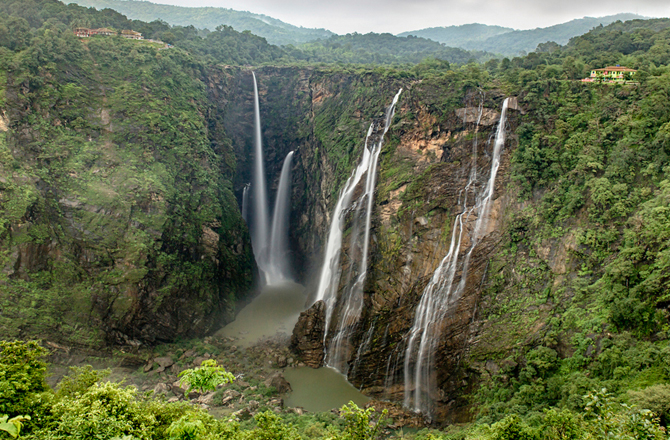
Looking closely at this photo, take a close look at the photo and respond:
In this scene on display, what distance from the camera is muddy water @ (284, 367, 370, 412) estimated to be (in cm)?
2123

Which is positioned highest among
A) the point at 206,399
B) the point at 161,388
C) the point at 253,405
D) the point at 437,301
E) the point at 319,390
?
the point at 437,301

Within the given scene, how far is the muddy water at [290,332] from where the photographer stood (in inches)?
851

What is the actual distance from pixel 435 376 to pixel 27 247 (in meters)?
22.3

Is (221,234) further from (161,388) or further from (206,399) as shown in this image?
(206,399)

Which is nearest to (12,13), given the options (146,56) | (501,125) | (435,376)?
(146,56)

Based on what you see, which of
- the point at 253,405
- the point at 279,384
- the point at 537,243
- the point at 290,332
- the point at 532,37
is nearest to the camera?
the point at 253,405

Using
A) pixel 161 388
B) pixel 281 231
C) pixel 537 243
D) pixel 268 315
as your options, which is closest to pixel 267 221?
pixel 281 231

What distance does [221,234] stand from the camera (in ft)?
101

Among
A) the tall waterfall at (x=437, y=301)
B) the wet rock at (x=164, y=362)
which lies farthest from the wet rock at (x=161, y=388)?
the tall waterfall at (x=437, y=301)

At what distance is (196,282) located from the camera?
90.8 ft

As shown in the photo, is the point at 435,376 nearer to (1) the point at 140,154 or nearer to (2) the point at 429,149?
(2) the point at 429,149

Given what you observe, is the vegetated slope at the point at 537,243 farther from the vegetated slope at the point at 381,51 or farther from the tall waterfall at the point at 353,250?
the vegetated slope at the point at 381,51

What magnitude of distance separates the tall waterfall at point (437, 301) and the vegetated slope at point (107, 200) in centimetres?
1389

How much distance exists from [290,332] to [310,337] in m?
2.98
